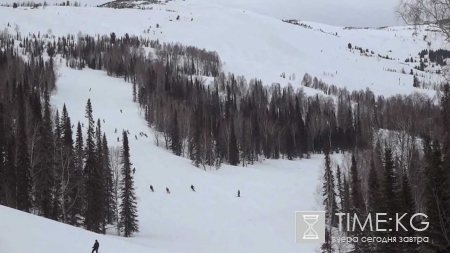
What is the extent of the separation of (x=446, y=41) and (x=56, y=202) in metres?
36.3

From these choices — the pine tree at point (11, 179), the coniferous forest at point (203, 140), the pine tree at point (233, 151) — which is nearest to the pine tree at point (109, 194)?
the coniferous forest at point (203, 140)

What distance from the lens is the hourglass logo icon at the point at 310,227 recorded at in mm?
29873

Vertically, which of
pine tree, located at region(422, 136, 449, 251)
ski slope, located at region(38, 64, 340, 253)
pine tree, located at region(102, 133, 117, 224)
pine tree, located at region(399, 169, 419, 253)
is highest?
pine tree, located at region(422, 136, 449, 251)

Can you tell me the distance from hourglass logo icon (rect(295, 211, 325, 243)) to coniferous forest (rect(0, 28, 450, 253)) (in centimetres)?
111

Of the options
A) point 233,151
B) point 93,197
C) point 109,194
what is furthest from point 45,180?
point 233,151

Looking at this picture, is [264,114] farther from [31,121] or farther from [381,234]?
[381,234]

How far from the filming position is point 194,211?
150 ft

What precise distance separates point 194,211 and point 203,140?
29.7 m

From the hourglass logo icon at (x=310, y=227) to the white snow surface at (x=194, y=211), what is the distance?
116cm

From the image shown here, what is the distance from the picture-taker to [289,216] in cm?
4472

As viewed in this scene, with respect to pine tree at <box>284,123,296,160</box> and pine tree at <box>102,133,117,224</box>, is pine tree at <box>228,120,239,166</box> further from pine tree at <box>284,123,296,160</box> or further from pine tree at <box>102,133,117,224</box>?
pine tree at <box>102,133,117,224</box>

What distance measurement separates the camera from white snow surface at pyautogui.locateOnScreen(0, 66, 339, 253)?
78.7ft

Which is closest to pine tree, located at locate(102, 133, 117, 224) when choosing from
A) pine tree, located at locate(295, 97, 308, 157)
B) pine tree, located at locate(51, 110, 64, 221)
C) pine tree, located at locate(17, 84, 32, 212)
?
pine tree, located at locate(51, 110, 64, 221)

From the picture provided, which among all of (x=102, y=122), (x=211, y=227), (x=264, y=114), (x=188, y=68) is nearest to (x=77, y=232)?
(x=211, y=227)
